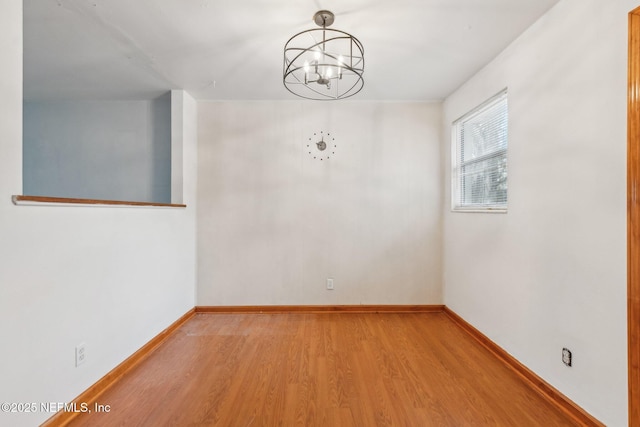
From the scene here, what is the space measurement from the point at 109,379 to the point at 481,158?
11.3ft

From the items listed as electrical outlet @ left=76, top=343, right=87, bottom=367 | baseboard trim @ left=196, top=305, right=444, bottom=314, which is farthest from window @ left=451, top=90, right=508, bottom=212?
electrical outlet @ left=76, top=343, right=87, bottom=367

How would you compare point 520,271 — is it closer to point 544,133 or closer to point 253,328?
point 544,133

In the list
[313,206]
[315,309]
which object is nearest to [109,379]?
[315,309]

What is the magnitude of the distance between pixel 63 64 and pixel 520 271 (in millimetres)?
4152

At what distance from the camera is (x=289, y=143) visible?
11.3ft

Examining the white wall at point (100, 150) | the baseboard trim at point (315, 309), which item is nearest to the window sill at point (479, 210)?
the baseboard trim at point (315, 309)

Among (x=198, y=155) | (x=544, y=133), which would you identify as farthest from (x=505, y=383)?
(x=198, y=155)

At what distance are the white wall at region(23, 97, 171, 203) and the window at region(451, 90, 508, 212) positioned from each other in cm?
327

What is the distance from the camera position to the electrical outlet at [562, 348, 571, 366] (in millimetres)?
1728

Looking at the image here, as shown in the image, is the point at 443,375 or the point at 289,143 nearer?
the point at 443,375

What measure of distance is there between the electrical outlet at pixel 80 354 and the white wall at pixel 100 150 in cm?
198

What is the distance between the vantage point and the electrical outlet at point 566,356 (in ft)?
5.67

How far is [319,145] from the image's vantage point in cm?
344

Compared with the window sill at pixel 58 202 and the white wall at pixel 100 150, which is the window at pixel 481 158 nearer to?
the window sill at pixel 58 202
